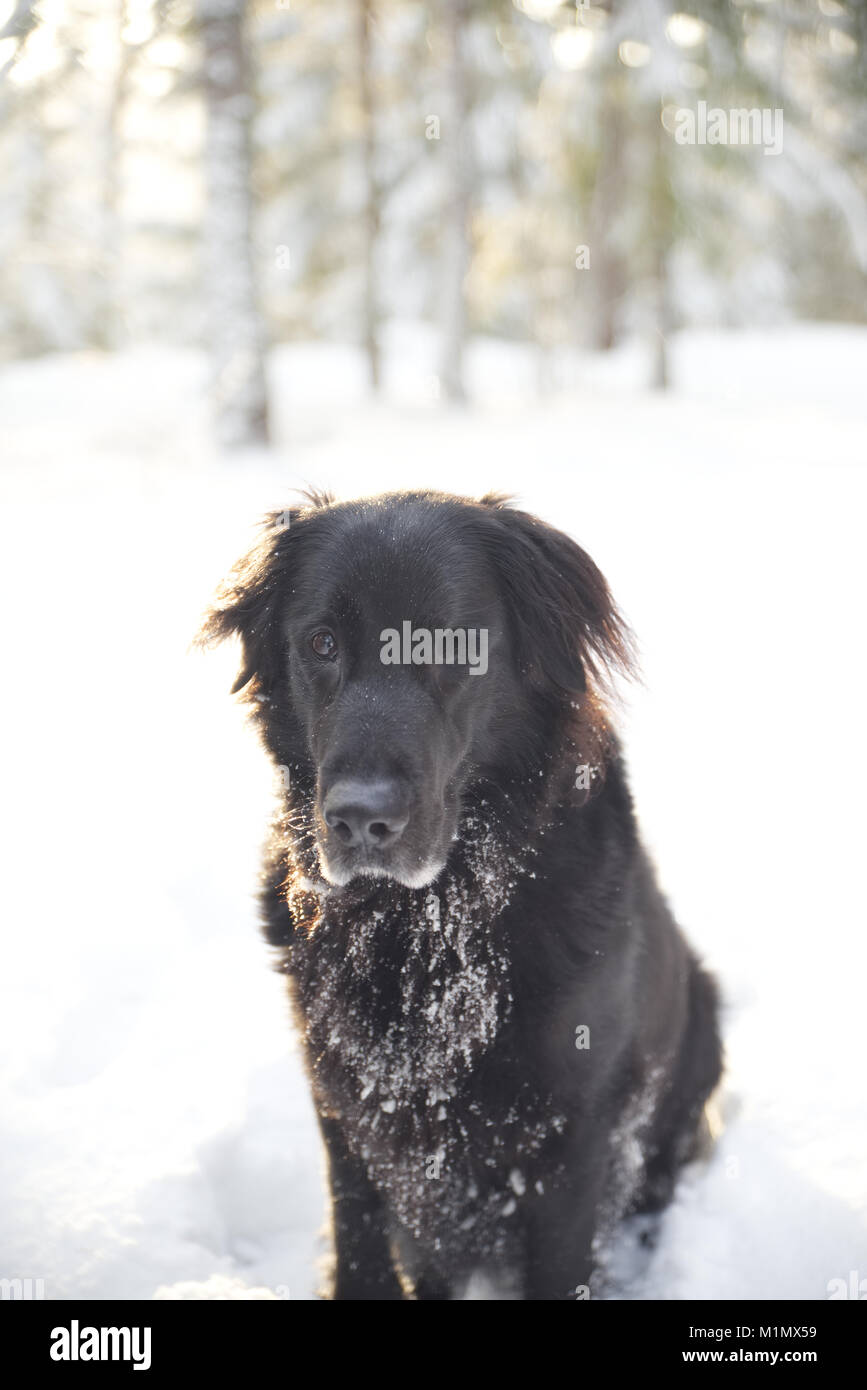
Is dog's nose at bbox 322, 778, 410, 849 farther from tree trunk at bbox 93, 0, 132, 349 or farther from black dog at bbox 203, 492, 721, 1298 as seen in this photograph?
tree trunk at bbox 93, 0, 132, 349

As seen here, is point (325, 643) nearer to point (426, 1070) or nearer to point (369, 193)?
point (426, 1070)

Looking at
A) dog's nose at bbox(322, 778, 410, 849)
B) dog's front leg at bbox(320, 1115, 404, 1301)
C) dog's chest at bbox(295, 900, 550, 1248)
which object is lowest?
dog's front leg at bbox(320, 1115, 404, 1301)

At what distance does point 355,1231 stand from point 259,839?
2.19 meters

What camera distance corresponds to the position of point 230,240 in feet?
30.5

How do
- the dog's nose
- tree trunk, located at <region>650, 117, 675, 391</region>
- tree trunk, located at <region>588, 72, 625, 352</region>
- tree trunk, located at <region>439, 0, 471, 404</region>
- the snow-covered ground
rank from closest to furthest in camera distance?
the dog's nose, the snow-covered ground, tree trunk, located at <region>439, 0, 471, 404</region>, tree trunk, located at <region>650, 117, 675, 391</region>, tree trunk, located at <region>588, 72, 625, 352</region>

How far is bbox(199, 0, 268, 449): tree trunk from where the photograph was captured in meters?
8.79

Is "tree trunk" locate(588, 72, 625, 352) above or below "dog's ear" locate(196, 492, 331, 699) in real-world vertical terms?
above

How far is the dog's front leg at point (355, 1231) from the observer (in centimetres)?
244

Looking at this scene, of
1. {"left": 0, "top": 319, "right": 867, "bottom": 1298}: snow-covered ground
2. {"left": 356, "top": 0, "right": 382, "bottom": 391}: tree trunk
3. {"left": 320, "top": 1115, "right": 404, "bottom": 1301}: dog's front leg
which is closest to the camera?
{"left": 320, "top": 1115, "right": 404, "bottom": 1301}: dog's front leg

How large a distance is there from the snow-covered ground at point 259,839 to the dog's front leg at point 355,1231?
0.31 meters

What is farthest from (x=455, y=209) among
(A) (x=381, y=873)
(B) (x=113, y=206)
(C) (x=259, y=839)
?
(A) (x=381, y=873)

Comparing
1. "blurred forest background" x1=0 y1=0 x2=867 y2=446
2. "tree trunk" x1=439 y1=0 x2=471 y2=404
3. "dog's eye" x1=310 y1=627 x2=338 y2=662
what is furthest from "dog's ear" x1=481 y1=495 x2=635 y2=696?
"tree trunk" x1=439 y1=0 x2=471 y2=404

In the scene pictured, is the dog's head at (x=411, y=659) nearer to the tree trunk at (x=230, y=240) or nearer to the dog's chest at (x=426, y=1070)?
the dog's chest at (x=426, y=1070)

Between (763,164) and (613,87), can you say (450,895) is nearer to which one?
(613,87)
